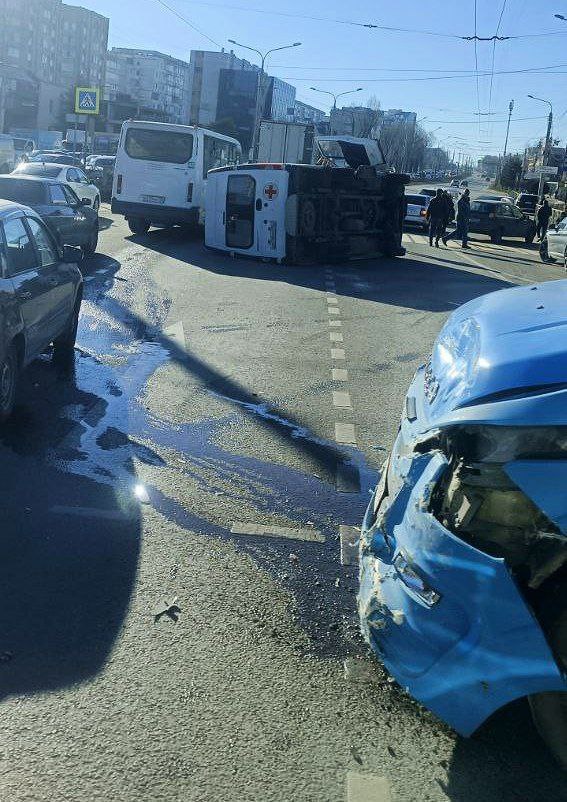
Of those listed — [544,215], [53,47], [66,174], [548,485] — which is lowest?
[548,485]

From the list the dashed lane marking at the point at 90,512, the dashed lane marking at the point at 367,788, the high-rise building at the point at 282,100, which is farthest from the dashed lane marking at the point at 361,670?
the high-rise building at the point at 282,100

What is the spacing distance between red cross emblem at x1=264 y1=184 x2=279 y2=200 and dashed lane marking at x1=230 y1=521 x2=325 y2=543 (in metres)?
13.9

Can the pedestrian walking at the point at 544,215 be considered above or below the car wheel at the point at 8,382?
above

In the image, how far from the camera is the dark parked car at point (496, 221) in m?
33.1

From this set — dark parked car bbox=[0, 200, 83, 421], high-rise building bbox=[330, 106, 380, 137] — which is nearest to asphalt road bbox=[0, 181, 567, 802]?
dark parked car bbox=[0, 200, 83, 421]

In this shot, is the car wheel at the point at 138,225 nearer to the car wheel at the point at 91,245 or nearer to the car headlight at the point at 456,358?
the car wheel at the point at 91,245

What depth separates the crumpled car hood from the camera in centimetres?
281

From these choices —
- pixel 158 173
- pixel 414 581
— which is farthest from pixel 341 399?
pixel 158 173

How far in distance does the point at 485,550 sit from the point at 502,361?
0.64 meters

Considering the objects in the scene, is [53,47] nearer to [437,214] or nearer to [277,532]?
[437,214]

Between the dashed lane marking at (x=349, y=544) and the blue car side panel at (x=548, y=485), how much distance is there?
2.07m

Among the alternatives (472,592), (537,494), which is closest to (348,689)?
(472,592)

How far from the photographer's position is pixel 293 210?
18.1m

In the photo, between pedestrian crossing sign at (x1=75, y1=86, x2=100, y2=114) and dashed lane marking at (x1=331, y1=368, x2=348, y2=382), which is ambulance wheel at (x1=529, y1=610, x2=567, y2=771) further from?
pedestrian crossing sign at (x1=75, y1=86, x2=100, y2=114)
